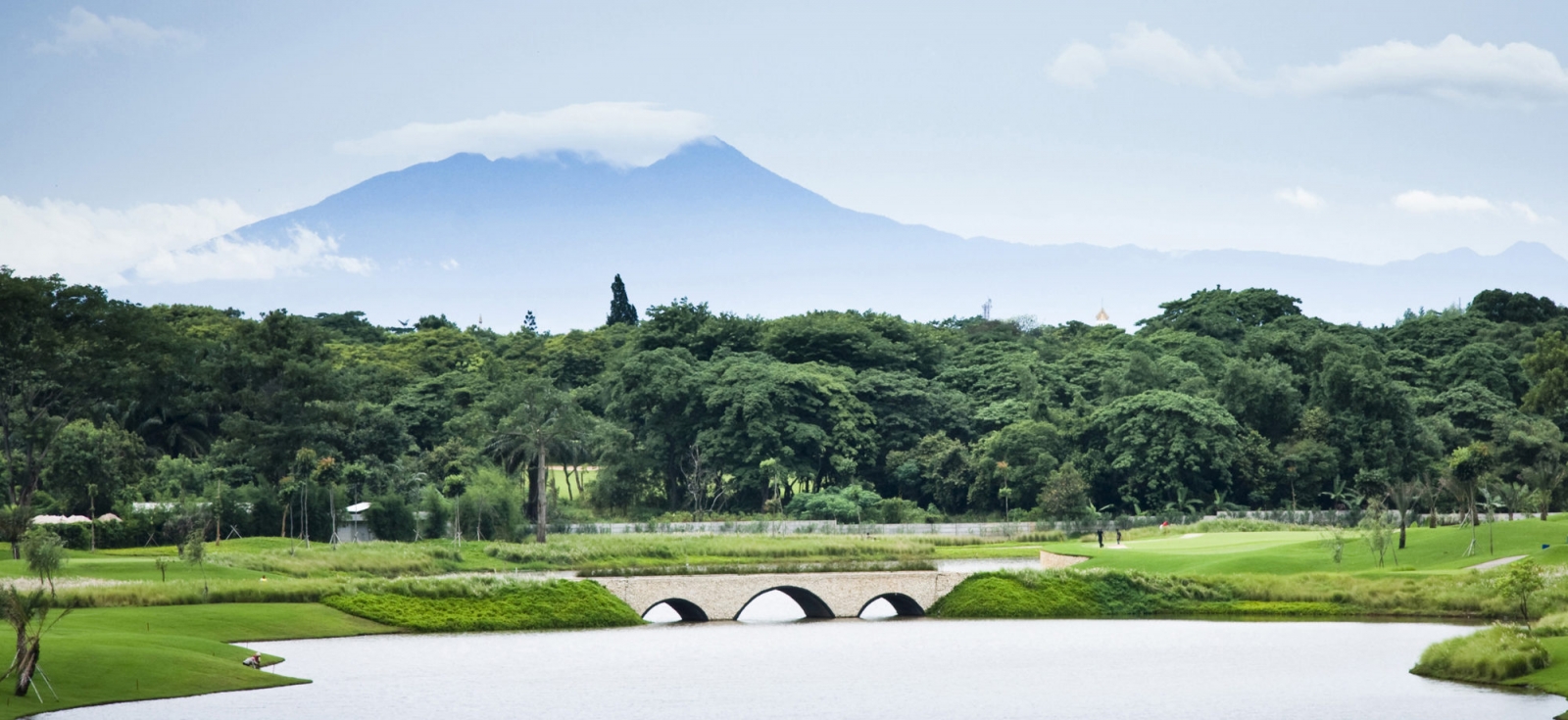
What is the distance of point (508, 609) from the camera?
154 ft

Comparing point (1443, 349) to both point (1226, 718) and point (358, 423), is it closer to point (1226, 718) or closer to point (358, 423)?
point (358, 423)

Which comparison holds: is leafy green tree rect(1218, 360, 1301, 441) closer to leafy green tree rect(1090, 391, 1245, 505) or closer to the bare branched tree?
leafy green tree rect(1090, 391, 1245, 505)

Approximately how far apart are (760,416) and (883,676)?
57.8 m

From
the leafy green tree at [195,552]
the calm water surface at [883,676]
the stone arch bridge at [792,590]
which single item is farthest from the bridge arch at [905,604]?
the leafy green tree at [195,552]

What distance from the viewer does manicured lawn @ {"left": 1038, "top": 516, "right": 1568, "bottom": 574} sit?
54.0m

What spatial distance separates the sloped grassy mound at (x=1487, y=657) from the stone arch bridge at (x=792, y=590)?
60.3ft

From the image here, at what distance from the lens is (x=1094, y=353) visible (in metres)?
111

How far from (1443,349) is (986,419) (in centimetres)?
3690

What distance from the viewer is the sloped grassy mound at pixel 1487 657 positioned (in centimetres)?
3281

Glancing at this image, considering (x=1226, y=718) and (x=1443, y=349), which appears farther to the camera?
(x=1443, y=349)

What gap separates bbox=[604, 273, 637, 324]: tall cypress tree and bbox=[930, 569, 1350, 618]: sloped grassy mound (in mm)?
99216

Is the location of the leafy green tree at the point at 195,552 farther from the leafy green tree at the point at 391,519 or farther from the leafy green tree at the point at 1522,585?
the leafy green tree at the point at 1522,585

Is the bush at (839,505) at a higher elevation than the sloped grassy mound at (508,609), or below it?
higher

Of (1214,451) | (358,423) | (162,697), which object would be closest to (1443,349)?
(1214,451)
